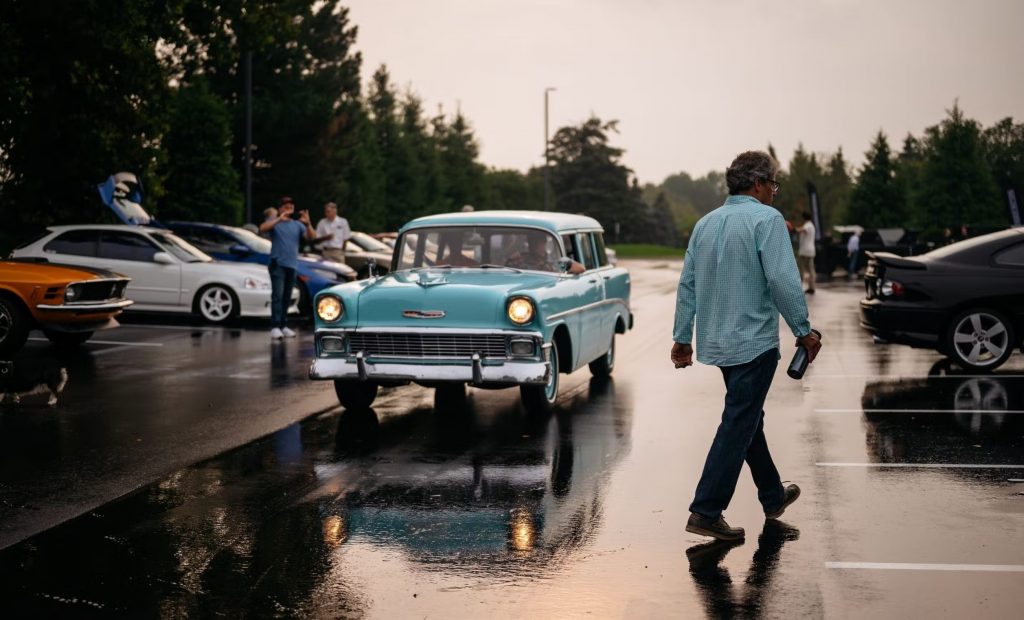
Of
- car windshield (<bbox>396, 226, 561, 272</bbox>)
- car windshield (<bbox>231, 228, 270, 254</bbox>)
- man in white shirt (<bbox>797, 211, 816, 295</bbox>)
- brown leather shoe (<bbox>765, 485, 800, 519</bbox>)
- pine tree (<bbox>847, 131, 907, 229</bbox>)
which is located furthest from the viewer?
pine tree (<bbox>847, 131, 907, 229</bbox>)

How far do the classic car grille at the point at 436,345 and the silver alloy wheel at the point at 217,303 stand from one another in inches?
397

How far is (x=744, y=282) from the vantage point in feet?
20.7

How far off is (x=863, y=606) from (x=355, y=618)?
2.04 meters

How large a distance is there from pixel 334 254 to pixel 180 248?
4422 mm

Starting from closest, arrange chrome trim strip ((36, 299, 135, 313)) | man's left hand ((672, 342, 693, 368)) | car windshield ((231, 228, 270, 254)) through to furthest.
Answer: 1. man's left hand ((672, 342, 693, 368))
2. chrome trim strip ((36, 299, 135, 313))
3. car windshield ((231, 228, 270, 254))

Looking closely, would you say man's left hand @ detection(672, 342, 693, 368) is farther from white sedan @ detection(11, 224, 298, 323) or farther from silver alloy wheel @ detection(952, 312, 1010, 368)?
white sedan @ detection(11, 224, 298, 323)

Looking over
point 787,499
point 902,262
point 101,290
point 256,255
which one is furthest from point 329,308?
point 256,255

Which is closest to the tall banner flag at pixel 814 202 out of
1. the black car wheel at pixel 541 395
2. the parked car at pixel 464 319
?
the parked car at pixel 464 319

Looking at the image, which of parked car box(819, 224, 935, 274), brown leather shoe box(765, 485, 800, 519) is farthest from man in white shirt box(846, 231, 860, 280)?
brown leather shoe box(765, 485, 800, 519)

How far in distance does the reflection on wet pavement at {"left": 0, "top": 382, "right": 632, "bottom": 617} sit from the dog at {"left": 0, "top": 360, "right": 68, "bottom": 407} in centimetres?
323

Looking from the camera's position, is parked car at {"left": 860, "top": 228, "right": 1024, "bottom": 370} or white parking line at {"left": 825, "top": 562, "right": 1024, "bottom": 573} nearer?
white parking line at {"left": 825, "top": 562, "right": 1024, "bottom": 573}

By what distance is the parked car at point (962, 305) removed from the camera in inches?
526

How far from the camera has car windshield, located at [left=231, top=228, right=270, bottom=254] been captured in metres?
22.3

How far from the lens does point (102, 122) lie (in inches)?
947
